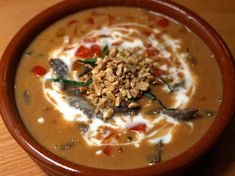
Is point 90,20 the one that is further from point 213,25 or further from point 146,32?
point 213,25

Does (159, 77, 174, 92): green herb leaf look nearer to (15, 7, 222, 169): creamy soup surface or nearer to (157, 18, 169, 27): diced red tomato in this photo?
(15, 7, 222, 169): creamy soup surface

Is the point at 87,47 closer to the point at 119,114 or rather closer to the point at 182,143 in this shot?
the point at 119,114

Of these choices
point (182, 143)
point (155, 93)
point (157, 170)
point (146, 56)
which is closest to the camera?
point (157, 170)

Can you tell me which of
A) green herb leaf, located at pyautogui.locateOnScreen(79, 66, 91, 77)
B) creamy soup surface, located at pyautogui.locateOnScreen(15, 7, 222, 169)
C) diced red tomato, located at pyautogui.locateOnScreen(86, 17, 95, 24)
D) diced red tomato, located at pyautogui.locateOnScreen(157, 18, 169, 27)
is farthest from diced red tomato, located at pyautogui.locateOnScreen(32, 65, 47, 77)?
diced red tomato, located at pyautogui.locateOnScreen(157, 18, 169, 27)

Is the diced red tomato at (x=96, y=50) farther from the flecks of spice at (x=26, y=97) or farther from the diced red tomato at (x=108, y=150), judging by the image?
the diced red tomato at (x=108, y=150)

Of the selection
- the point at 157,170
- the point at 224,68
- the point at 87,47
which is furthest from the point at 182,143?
the point at 87,47

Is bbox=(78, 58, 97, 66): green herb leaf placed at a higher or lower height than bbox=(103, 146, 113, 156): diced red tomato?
higher

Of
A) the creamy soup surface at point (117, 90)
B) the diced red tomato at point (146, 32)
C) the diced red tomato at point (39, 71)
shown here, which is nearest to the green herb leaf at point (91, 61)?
the creamy soup surface at point (117, 90)
